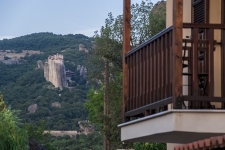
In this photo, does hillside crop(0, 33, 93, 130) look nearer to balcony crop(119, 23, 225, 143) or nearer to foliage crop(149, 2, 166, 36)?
foliage crop(149, 2, 166, 36)

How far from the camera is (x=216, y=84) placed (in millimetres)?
8461

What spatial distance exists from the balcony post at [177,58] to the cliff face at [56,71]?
61.6 m

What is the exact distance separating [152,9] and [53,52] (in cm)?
4177

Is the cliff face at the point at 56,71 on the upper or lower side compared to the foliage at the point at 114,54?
upper

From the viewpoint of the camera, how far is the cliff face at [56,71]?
70188mm

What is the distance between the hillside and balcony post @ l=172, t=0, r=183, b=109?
41826 millimetres

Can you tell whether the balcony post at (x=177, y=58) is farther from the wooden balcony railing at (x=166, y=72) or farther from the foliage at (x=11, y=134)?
the foliage at (x=11, y=134)

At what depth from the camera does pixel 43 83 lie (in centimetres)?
6675

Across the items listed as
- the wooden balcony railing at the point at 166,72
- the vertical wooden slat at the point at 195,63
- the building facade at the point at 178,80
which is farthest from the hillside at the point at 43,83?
the vertical wooden slat at the point at 195,63

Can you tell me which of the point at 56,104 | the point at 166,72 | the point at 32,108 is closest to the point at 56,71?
the point at 56,104

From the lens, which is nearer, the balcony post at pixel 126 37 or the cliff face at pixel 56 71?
the balcony post at pixel 126 37

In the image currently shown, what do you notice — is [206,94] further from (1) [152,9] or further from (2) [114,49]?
(1) [152,9]

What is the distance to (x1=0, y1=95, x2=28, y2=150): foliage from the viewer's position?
1858 centimetres

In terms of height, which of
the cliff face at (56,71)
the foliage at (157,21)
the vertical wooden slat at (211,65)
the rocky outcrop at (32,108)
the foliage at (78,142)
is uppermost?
the cliff face at (56,71)
